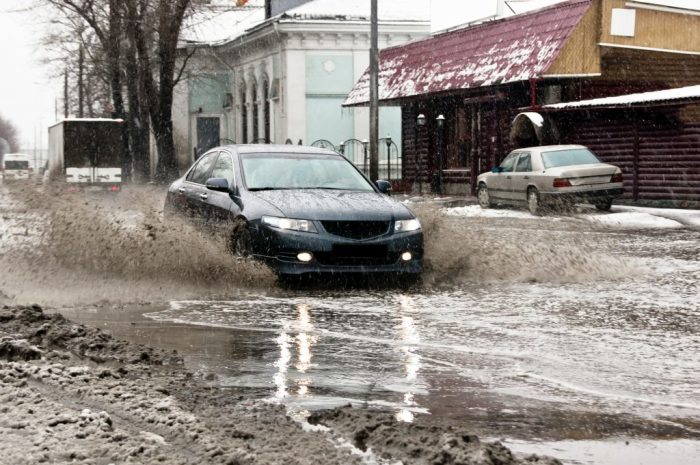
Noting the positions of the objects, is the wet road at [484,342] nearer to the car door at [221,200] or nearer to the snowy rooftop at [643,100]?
the car door at [221,200]

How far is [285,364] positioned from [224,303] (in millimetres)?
3226

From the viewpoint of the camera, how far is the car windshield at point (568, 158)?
1025 inches

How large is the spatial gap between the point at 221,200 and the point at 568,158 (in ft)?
49.8

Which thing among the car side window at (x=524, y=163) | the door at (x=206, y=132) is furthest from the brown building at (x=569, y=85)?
the door at (x=206, y=132)

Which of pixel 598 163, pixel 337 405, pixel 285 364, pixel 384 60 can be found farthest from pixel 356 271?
pixel 384 60

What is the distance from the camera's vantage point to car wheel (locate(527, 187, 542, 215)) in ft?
86.4

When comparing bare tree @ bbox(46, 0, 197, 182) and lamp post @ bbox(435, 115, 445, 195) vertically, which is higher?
bare tree @ bbox(46, 0, 197, 182)

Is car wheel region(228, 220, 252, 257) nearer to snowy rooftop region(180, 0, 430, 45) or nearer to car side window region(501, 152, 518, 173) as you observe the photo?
car side window region(501, 152, 518, 173)

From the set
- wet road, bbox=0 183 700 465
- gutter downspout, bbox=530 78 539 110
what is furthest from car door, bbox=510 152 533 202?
wet road, bbox=0 183 700 465

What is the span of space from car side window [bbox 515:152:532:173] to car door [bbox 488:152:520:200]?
30 centimetres

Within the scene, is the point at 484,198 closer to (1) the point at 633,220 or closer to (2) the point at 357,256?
(1) the point at 633,220

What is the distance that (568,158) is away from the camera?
26.2 m

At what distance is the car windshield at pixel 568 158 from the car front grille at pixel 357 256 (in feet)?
50.4

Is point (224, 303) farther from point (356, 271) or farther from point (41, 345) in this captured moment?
point (41, 345)
